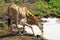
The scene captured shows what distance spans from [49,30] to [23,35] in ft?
6.98

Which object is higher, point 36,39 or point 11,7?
point 11,7

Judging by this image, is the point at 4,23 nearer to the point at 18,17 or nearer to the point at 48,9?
the point at 18,17

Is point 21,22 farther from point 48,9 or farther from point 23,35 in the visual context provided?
point 48,9

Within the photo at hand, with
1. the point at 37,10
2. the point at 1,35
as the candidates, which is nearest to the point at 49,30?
the point at 1,35

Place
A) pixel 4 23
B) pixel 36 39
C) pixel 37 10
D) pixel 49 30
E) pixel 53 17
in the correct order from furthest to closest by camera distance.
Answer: pixel 37 10 → pixel 53 17 → pixel 4 23 → pixel 49 30 → pixel 36 39

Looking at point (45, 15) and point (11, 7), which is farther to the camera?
point (45, 15)

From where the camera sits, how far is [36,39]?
12.5m

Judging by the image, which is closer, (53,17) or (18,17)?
(18,17)

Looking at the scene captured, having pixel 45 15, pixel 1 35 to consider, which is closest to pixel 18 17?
pixel 1 35

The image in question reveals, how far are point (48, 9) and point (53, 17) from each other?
2.47 meters

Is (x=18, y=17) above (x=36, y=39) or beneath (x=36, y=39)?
above

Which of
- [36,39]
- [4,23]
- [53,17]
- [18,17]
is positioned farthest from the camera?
[53,17]

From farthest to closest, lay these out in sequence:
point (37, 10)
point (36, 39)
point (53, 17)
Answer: point (37, 10) < point (53, 17) < point (36, 39)

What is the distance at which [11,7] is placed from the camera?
43.3 ft
